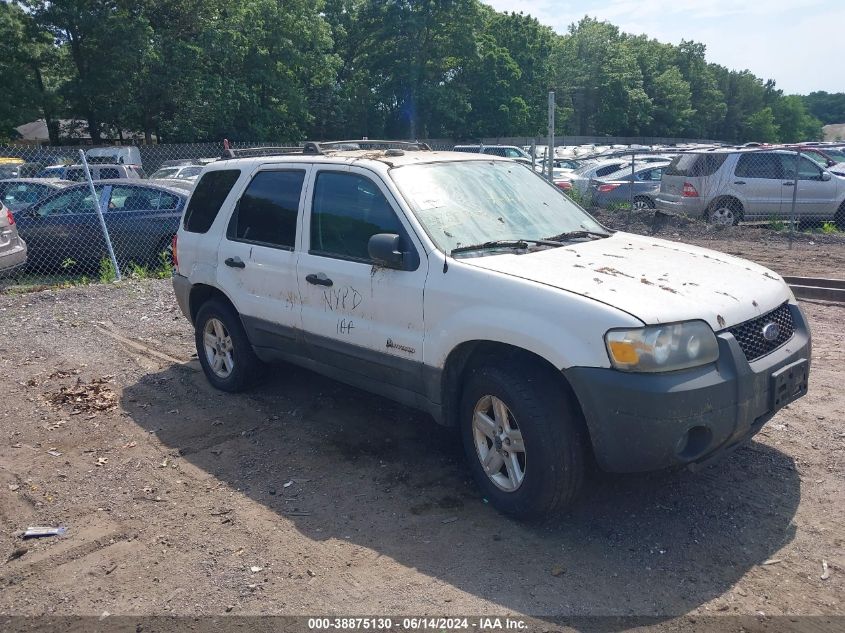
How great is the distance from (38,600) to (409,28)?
42024 millimetres

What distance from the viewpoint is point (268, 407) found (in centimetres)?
582

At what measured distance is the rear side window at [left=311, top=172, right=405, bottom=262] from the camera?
15.0 feet

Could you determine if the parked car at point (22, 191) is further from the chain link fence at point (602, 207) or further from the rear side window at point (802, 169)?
the rear side window at point (802, 169)

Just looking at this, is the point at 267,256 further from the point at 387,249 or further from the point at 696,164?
the point at 696,164

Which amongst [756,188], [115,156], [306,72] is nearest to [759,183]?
[756,188]

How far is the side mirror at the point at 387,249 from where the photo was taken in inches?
165

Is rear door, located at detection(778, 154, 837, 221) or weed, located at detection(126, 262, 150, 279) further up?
rear door, located at detection(778, 154, 837, 221)

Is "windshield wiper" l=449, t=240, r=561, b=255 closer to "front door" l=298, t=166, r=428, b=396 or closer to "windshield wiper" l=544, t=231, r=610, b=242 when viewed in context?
"windshield wiper" l=544, t=231, r=610, b=242

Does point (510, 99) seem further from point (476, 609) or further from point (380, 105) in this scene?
point (476, 609)

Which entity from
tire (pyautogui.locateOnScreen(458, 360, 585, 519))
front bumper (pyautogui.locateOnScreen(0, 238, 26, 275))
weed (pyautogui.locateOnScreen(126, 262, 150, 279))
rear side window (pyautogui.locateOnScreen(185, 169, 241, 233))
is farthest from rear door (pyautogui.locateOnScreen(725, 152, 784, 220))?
front bumper (pyautogui.locateOnScreen(0, 238, 26, 275))

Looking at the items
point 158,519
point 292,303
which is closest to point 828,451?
point 292,303

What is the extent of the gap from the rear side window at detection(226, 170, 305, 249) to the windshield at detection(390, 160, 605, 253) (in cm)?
96

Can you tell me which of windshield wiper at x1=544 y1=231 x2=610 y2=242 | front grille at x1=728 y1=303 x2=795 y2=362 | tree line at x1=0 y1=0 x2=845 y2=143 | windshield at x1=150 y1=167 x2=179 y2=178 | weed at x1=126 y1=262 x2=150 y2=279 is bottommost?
weed at x1=126 y1=262 x2=150 y2=279

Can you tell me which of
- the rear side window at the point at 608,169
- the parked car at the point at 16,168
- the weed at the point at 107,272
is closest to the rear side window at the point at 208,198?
the weed at the point at 107,272
